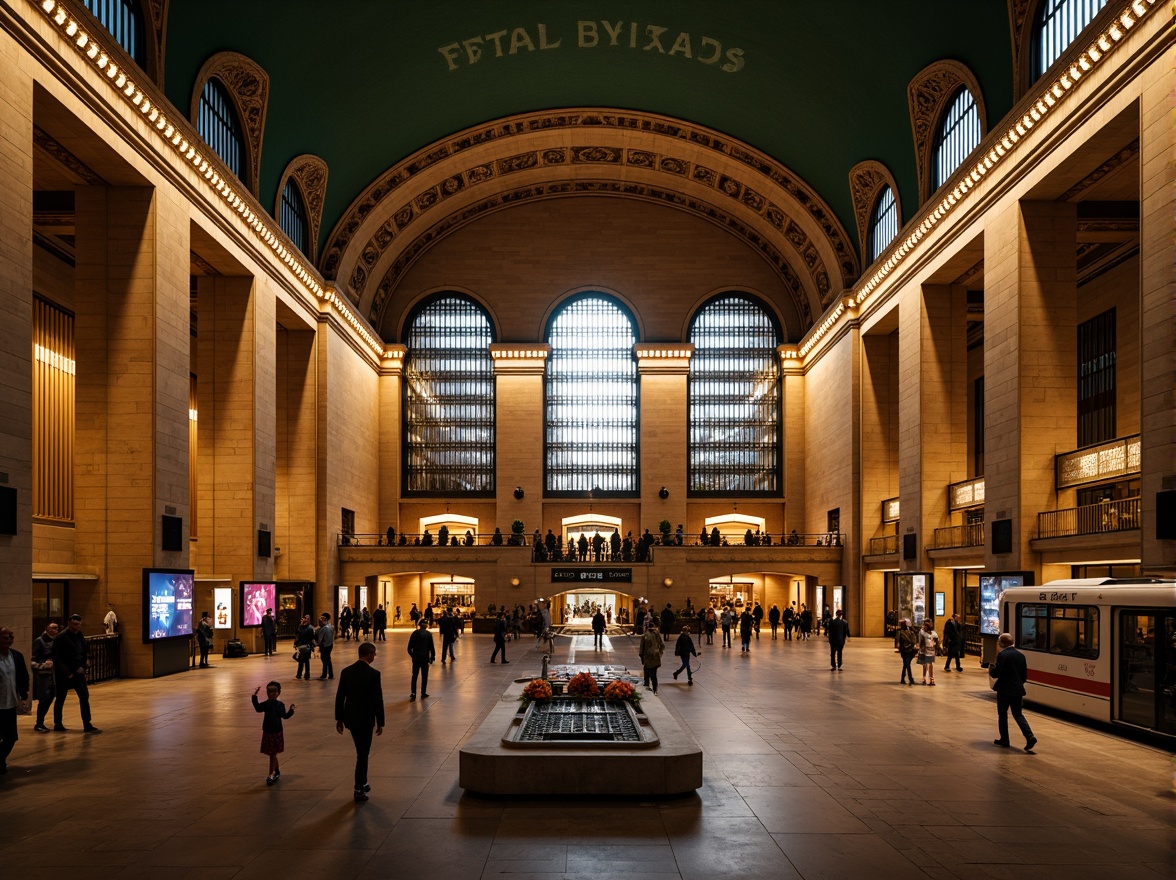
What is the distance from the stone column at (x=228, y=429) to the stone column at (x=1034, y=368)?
1876cm

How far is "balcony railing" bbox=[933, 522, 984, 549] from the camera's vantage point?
84.0ft

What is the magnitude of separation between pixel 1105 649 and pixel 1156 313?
6317 mm

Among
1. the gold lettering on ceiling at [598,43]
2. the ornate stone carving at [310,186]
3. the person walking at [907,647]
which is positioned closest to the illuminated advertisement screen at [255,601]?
the ornate stone carving at [310,186]

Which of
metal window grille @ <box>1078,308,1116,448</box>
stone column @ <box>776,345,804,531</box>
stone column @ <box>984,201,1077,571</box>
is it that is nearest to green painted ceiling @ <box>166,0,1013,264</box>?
stone column @ <box>984,201,1077,571</box>

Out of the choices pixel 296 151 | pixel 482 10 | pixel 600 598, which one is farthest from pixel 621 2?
pixel 600 598

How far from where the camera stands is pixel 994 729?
44.1 ft

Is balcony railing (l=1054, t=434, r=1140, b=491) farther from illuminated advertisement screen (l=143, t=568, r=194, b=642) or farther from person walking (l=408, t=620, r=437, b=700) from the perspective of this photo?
illuminated advertisement screen (l=143, t=568, r=194, b=642)

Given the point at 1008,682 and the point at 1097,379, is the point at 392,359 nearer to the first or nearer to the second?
the point at 1097,379

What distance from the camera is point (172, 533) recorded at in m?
21.8

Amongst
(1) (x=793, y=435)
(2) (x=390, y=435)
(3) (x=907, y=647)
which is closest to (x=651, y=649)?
(3) (x=907, y=647)

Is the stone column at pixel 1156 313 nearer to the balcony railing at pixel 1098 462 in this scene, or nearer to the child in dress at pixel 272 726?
the balcony railing at pixel 1098 462

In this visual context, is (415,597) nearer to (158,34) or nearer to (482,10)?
(482,10)

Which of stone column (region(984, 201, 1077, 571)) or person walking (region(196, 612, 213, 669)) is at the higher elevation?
stone column (region(984, 201, 1077, 571))

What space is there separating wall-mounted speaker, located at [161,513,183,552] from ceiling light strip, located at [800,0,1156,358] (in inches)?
785
